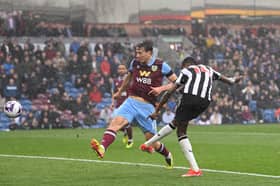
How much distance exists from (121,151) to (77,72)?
58.9ft

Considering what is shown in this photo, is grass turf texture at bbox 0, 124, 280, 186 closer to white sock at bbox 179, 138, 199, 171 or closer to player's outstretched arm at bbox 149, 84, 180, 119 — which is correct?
white sock at bbox 179, 138, 199, 171

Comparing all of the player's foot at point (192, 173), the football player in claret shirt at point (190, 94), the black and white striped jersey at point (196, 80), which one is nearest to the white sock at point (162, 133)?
the football player in claret shirt at point (190, 94)

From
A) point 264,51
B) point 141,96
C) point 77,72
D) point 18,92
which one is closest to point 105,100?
point 77,72

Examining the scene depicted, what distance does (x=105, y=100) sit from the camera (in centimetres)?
3581

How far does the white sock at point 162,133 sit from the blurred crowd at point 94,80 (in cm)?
1969

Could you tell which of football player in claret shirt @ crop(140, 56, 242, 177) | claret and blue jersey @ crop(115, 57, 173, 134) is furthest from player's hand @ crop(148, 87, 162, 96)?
claret and blue jersey @ crop(115, 57, 173, 134)

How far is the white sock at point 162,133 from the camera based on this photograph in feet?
42.8

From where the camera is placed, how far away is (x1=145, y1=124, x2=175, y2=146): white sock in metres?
13.0

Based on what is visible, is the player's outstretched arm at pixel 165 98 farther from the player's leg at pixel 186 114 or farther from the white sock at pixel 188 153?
the white sock at pixel 188 153

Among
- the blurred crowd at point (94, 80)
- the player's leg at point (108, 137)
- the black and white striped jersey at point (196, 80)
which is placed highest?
the black and white striped jersey at point (196, 80)

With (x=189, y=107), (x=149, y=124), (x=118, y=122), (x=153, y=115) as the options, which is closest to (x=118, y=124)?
(x=118, y=122)

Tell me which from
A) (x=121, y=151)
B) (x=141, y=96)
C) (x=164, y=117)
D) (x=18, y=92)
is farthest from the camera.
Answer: (x=164, y=117)

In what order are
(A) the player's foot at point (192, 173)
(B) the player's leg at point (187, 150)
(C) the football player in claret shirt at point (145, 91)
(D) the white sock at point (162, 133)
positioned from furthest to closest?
1. (C) the football player in claret shirt at point (145, 91)
2. (D) the white sock at point (162, 133)
3. (B) the player's leg at point (187, 150)
4. (A) the player's foot at point (192, 173)

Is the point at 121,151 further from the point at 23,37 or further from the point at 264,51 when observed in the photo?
the point at 264,51
